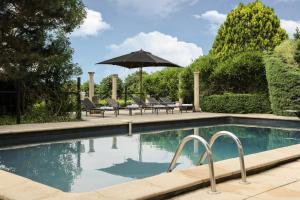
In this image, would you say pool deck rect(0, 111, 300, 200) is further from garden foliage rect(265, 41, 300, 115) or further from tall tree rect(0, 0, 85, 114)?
garden foliage rect(265, 41, 300, 115)

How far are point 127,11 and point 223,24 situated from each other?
1194 cm

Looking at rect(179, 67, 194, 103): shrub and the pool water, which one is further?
rect(179, 67, 194, 103): shrub

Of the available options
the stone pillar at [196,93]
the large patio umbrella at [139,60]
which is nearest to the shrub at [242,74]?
the stone pillar at [196,93]

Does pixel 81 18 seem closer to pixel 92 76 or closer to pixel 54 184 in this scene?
pixel 92 76

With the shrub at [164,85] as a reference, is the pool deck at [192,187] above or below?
below

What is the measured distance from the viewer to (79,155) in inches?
349

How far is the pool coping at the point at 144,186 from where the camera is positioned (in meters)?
4.11

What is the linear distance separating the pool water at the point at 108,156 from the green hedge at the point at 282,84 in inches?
131

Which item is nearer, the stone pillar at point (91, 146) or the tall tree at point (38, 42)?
the stone pillar at point (91, 146)

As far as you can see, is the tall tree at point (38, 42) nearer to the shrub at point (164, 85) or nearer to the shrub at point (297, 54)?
the shrub at point (297, 54)

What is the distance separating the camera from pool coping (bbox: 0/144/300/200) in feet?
13.5

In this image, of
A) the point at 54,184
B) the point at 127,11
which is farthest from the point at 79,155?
the point at 127,11

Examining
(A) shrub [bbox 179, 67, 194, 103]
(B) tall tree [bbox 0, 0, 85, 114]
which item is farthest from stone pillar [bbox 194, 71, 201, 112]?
(B) tall tree [bbox 0, 0, 85, 114]

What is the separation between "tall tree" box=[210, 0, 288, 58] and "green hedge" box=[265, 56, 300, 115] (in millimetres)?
12821
